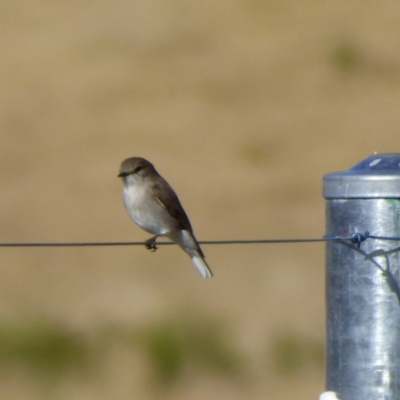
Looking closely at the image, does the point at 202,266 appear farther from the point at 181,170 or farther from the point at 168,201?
the point at 181,170

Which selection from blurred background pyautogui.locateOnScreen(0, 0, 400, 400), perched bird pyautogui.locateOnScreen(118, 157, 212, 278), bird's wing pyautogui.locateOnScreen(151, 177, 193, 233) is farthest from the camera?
blurred background pyautogui.locateOnScreen(0, 0, 400, 400)

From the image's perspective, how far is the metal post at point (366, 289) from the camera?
12.2 ft

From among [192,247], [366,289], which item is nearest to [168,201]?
[192,247]

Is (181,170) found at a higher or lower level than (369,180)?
higher

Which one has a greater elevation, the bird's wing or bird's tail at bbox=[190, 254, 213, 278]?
the bird's wing

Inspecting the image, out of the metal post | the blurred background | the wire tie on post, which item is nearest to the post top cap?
the metal post

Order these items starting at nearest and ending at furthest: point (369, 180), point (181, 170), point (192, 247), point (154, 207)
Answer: point (369, 180) < point (154, 207) < point (192, 247) < point (181, 170)

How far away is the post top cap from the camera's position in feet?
12.2

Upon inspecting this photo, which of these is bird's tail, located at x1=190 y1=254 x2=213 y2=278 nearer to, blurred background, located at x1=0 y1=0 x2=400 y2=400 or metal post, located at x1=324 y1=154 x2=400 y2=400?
metal post, located at x1=324 y1=154 x2=400 y2=400

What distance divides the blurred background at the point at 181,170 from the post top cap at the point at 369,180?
27.9 ft

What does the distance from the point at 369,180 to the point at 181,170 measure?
1674 centimetres

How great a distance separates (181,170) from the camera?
20.4 m

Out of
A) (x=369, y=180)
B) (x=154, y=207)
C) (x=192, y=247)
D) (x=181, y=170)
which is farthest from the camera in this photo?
(x=181, y=170)

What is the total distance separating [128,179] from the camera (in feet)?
24.8
